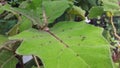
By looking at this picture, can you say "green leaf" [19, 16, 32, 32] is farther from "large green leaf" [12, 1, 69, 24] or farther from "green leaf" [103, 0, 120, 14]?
"green leaf" [103, 0, 120, 14]

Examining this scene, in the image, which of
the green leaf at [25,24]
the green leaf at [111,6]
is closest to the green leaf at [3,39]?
the green leaf at [25,24]

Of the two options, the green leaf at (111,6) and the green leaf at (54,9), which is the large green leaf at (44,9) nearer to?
the green leaf at (54,9)

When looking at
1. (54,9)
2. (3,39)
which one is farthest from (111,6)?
(3,39)

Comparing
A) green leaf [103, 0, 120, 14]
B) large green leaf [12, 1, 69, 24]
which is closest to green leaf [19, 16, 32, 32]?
large green leaf [12, 1, 69, 24]

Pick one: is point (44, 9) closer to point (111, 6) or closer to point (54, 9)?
point (54, 9)

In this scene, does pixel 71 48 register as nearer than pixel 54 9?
Yes

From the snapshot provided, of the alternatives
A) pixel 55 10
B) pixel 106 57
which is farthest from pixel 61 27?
pixel 106 57

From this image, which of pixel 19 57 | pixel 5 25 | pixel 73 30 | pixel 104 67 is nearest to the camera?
pixel 104 67

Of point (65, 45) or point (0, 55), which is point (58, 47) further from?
point (0, 55)
